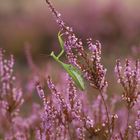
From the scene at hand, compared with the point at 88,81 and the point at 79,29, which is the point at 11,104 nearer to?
the point at 88,81

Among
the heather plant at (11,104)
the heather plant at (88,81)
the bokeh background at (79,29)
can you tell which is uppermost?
the bokeh background at (79,29)

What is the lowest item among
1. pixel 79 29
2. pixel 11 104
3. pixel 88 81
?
pixel 88 81

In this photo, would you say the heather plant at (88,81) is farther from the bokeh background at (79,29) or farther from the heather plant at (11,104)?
the bokeh background at (79,29)

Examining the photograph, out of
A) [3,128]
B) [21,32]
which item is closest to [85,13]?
[21,32]

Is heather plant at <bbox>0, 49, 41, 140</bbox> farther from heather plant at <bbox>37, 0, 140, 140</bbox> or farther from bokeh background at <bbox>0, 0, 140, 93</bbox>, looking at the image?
bokeh background at <bbox>0, 0, 140, 93</bbox>

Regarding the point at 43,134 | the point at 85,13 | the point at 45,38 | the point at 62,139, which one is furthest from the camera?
the point at 85,13

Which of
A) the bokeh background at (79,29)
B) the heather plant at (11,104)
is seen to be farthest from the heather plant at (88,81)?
the bokeh background at (79,29)

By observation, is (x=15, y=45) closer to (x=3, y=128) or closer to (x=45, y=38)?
(x=45, y=38)

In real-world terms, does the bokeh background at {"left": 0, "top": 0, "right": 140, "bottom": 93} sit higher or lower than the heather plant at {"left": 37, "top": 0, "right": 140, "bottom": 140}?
higher

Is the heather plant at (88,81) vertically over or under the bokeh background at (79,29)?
under

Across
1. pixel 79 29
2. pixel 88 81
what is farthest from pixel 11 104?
pixel 79 29

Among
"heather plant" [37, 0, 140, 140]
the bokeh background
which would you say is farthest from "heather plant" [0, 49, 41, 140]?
the bokeh background
